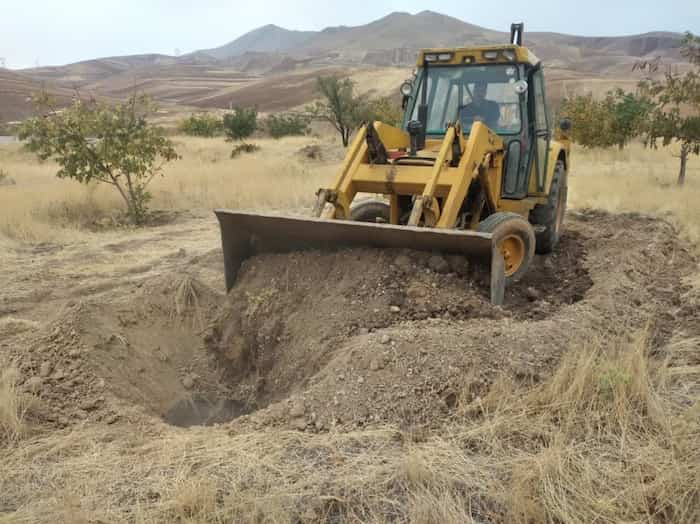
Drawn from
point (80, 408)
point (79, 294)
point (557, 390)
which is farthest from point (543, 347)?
point (79, 294)

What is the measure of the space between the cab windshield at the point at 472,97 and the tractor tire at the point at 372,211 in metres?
0.95

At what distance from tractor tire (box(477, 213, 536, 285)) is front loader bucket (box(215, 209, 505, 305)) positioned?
560mm

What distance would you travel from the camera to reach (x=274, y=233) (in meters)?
5.36

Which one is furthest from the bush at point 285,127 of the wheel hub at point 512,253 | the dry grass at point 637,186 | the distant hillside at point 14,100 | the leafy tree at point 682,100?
the wheel hub at point 512,253

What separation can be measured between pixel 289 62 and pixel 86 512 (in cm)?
13108

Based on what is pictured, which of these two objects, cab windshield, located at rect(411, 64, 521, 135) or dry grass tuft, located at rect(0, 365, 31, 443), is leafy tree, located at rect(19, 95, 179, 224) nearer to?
cab windshield, located at rect(411, 64, 521, 135)

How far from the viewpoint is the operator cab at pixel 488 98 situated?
6105 mm

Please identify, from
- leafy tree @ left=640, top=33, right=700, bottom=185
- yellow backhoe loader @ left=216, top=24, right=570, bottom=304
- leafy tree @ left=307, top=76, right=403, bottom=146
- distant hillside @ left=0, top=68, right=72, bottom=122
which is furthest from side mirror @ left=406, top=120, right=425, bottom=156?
distant hillside @ left=0, top=68, right=72, bottom=122

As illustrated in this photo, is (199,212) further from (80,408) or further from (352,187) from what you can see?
(80,408)

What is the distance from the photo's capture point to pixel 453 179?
5.11 meters

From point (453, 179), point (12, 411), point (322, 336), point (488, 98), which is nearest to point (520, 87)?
point (488, 98)

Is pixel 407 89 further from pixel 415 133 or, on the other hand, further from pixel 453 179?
pixel 453 179

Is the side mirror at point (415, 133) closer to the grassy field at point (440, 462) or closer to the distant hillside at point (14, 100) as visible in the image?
the grassy field at point (440, 462)

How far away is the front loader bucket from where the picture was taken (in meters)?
4.55
